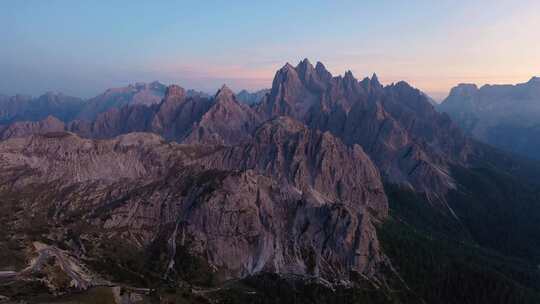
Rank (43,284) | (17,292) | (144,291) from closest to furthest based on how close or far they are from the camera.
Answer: (17,292)
(43,284)
(144,291)

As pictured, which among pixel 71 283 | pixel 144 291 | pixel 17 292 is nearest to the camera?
pixel 17 292

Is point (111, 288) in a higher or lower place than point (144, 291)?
higher

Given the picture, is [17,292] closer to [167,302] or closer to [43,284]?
[43,284]

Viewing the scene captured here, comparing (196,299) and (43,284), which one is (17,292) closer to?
(43,284)

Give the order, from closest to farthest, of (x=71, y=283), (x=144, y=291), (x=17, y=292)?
(x=17, y=292), (x=71, y=283), (x=144, y=291)

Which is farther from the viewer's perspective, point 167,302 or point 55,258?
point 55,258

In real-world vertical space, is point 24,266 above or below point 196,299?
above

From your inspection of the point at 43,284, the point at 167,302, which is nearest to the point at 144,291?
the point at 167,302

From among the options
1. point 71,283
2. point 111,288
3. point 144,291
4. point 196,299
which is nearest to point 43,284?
point 71,283

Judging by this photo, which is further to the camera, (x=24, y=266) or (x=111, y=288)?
(x=24, y=266)
